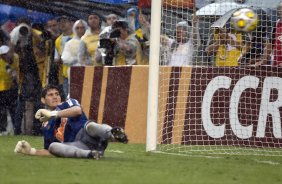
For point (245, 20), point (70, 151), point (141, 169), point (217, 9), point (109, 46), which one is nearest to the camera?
point (141, 169)

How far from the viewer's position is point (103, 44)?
1806 centimetres

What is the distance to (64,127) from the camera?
481 inches

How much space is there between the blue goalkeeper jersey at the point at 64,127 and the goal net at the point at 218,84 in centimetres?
326

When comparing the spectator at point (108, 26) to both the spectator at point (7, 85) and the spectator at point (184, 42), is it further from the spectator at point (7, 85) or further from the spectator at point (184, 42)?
the spectator at point (184, 42)

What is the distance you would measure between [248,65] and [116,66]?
253 centimetres

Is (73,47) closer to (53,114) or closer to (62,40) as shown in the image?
(62,40)

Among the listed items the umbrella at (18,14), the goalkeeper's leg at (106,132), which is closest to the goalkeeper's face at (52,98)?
the goalkeeper's leg at (106,132)

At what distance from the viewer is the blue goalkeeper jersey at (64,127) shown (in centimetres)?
1202

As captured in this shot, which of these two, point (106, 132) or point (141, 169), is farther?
point (106, 132)

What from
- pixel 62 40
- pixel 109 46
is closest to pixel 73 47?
pixel 62 40

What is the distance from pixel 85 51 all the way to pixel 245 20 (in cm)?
586

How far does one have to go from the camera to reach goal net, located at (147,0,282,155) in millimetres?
15422

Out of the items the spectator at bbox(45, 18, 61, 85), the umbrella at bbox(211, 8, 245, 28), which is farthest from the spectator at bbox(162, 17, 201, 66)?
the spectator at bbox(45, 18, 61, 85)

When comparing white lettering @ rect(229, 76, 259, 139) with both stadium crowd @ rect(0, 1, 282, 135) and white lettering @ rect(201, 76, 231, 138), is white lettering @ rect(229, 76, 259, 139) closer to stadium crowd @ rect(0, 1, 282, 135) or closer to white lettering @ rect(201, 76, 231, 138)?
white lettering @ rect(201, 76, 231, 138)
